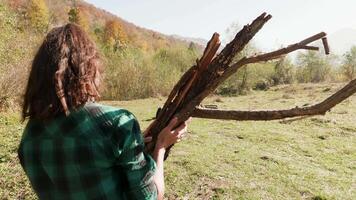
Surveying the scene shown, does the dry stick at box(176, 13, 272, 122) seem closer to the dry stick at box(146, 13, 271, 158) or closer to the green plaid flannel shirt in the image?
the dry stick at box(146, 13, 271, 158)

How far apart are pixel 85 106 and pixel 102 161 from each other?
0.24 m

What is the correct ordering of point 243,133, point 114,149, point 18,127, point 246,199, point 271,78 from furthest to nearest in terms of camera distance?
point 271,78
point 243,133
point 18,127
point 246,199
point 114,149

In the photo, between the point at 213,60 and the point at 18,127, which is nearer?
the point at 213,60

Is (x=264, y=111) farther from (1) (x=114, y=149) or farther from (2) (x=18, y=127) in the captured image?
(2) (x=18, y=127)

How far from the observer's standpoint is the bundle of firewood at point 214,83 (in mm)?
2523

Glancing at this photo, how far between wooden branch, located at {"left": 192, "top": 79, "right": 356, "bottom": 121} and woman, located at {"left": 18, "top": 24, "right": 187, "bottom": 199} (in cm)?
75

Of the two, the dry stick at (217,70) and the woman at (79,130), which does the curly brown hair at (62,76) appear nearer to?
the woman at (79,130)

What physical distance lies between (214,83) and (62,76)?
39.2 inches

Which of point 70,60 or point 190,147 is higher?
point 70,60

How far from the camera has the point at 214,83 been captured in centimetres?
265

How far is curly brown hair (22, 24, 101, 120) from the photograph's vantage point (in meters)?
1.93

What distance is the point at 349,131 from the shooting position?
16.7 m

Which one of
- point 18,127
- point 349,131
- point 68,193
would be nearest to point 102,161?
point 68,193

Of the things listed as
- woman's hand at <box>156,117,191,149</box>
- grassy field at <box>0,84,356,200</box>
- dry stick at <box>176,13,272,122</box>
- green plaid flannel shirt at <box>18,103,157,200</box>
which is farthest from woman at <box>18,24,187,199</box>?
grassy field at <box>0,84,356,200</box>
